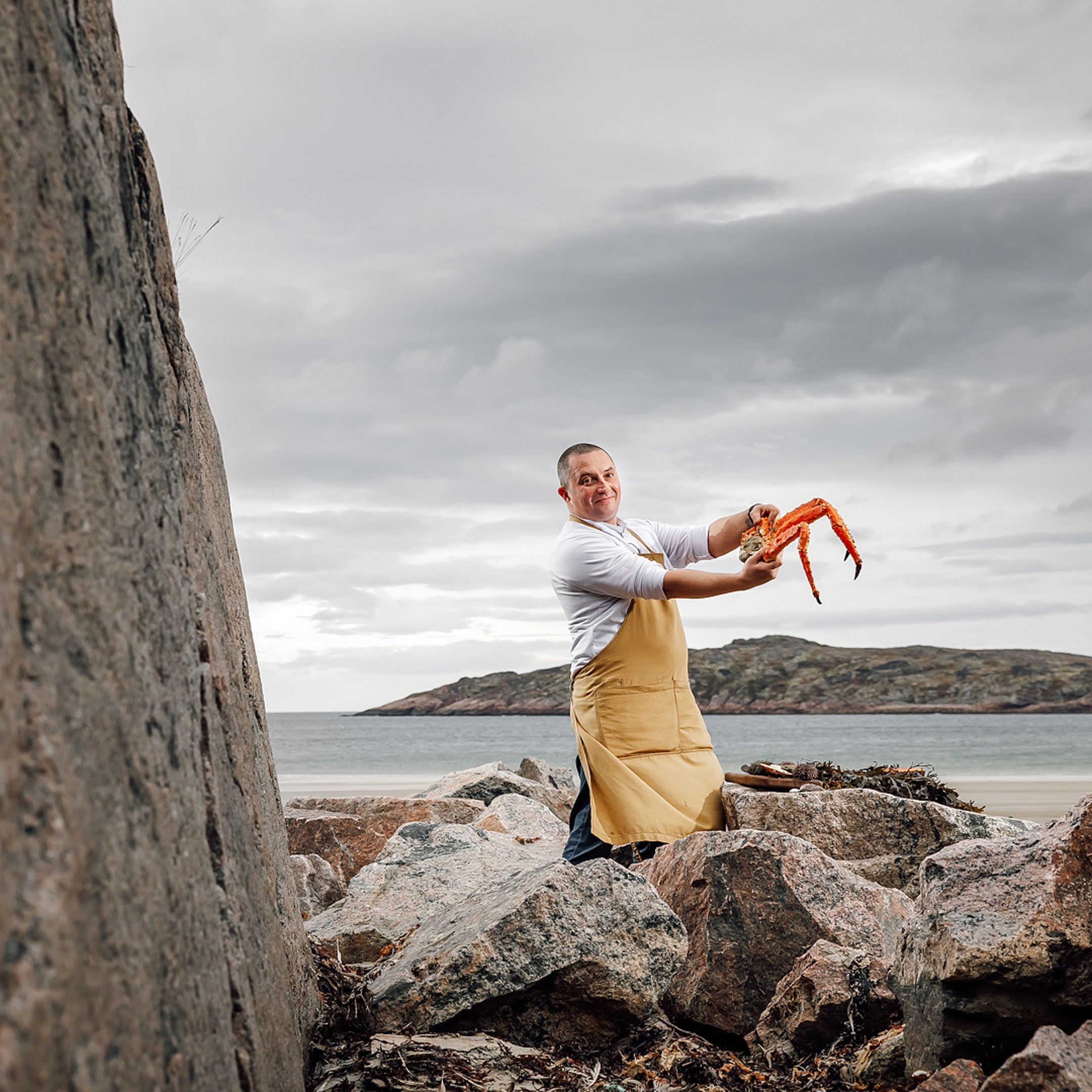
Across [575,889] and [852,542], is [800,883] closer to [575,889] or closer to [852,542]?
[575,889]

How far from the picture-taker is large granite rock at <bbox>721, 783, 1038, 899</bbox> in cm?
552

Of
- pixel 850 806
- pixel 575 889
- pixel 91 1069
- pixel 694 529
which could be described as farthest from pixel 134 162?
pixel 850 806

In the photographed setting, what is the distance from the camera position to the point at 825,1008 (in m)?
3.16

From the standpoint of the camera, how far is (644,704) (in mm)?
5473

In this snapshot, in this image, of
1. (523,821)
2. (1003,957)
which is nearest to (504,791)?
(523,821)

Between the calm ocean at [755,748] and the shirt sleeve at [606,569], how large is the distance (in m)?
15.7

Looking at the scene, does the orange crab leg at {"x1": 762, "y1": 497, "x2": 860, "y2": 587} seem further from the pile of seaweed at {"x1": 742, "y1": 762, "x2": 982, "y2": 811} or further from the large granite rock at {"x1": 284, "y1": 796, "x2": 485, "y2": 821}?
the large granite rock at {"x1": 284, "y1": 796, "x2": 485, "y2": 821}

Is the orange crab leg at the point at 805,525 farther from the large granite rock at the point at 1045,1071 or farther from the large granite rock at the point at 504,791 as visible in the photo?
the large granite rock at the point at 504,791

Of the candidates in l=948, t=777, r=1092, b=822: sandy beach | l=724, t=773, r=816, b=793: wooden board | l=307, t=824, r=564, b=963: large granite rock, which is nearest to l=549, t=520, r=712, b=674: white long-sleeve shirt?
l=307, t=824, r=564, b=963: large granite rock

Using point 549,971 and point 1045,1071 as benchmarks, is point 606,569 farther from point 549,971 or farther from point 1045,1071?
point 1045,1071

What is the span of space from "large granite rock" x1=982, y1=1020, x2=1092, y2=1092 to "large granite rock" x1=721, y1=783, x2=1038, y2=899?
3315mm

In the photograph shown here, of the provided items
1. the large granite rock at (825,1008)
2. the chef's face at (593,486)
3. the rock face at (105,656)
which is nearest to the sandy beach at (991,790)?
the chef's face at (593,486)

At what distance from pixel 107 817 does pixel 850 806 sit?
5003 mm

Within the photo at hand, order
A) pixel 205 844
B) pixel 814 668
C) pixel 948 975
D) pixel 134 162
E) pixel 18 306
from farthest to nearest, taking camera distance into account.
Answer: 1. pixel 814 668
2. pixel 948 975
3. pixel 134 162
4. pixel 205 844
5. pixel 18 306
